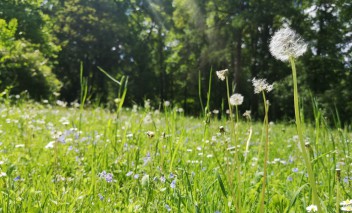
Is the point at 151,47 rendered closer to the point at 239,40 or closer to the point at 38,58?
the point at 239,40

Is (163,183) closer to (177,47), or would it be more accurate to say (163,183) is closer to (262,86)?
(262,86)

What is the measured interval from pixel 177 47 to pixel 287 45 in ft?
120

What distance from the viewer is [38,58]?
20.6m

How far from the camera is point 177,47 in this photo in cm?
3700

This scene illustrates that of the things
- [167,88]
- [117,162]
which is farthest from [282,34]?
[167,88]

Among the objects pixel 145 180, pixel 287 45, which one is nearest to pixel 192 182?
pixel 145 180

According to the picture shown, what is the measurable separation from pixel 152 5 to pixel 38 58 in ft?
75.5

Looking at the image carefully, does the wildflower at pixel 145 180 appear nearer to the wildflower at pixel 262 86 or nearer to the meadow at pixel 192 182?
the meadow at pixel 192 182

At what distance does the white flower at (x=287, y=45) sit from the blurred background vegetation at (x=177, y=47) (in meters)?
1.45

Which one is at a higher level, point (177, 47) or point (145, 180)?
point (177, 47)

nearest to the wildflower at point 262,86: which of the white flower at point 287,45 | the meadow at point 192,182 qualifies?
the meadow at point 192,182

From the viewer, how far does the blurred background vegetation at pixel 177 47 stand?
19.0 metres

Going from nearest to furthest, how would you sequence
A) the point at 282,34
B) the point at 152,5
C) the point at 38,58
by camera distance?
the point at 282,34 < the point at 38,58 < the point at 152,5

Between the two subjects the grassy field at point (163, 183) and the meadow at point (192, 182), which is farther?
the grassy field at point (163, 183)
